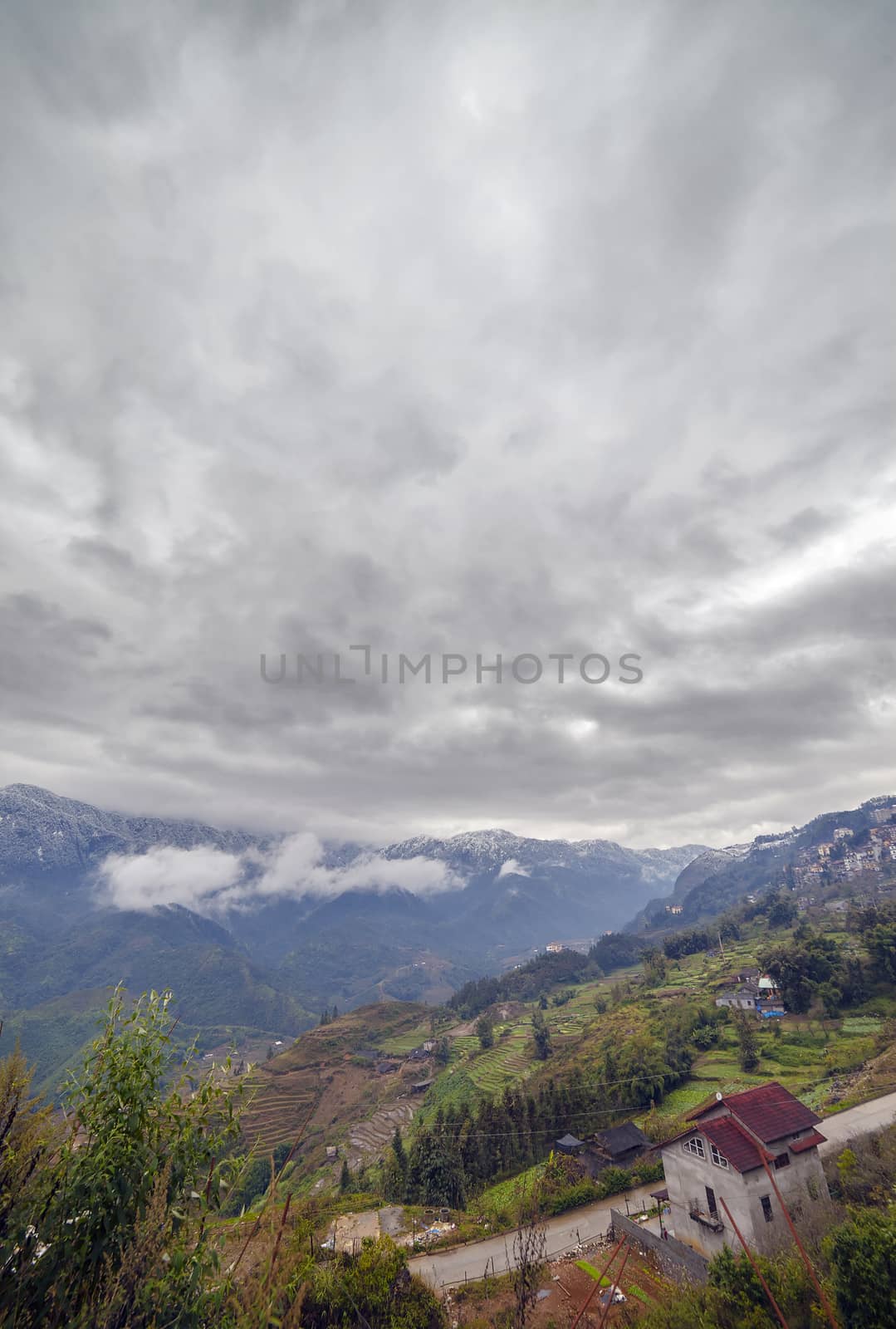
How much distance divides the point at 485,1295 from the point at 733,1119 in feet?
41.2

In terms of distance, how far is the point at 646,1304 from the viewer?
67.3 feet

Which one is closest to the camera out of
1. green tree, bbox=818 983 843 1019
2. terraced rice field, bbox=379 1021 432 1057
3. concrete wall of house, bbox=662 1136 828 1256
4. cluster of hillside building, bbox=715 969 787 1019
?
concrete wall of house, bbox=662 1136 828 1256

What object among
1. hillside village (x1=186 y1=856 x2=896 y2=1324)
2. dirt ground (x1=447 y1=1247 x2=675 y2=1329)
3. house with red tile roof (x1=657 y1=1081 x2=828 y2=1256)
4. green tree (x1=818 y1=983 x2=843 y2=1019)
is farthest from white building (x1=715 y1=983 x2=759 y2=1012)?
dirt ground (x1=447 y1=1247 x2=675 y2=1329)

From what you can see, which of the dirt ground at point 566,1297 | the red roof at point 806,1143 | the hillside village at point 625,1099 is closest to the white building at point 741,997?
the hillside village at point 625,1099

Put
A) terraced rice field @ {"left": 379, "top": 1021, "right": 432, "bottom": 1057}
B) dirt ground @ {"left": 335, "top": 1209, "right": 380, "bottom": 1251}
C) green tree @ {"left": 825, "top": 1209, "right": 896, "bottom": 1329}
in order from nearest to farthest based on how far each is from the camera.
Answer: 1. green tree @ {"left": 825, "top": 1209, "right": 896, "bottom": 1329}
2. dirt ground @ {"left": 335, "top": 1209, "right": 380, "bottom": 1251}
3. terraced rice field @ {"left": 379, "top": 1021, "right": 432, "bottom": 1057}

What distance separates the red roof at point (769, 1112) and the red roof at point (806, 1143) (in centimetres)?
39

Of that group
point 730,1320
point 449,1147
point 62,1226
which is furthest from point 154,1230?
point 449,1147

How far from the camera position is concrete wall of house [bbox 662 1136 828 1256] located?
929 inches

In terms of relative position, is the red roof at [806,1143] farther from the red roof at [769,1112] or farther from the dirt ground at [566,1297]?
the dirt ground at [566,1297]

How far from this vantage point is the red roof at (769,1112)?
82.1ft

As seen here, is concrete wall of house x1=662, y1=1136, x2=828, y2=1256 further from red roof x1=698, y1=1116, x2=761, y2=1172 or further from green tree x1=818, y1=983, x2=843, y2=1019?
green tree x1=818, y1=983, x2=843, y2=1019

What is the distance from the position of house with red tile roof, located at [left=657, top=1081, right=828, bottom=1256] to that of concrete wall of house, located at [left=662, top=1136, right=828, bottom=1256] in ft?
0.10

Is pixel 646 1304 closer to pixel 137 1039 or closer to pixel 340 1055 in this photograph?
pixel 137 1039

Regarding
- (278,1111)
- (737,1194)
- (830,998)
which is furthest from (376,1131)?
(737,1194)
